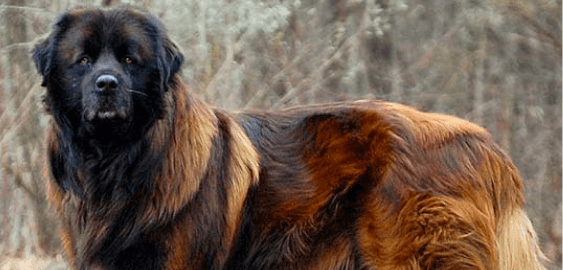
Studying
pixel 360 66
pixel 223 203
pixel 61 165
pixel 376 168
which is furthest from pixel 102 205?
A: pixel 360 66

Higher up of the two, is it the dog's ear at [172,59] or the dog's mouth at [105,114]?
the dog's ear at [172,59]

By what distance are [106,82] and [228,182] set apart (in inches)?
38.4

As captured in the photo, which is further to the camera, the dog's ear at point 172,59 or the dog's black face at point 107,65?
the dog's ear at point 172,59

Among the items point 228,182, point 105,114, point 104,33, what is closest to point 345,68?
point 228,182

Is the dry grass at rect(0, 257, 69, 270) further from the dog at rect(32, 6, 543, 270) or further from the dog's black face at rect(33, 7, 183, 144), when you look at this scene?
the dog's black face at rect(33, 7, 183, 144)

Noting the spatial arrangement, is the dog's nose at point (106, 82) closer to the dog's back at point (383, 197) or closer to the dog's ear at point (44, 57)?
the dog's ear at point (44, 57)

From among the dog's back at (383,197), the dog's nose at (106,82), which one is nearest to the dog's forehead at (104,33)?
the dog's nose at (106,82)

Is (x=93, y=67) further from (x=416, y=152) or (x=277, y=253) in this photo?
(x=416, y=152)

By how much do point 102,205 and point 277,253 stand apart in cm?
110

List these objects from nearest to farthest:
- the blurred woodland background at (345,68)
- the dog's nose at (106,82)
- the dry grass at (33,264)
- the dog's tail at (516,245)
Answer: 1. the dog's nose at (106,82)
2. the dog's tail at (516,245)
3. the dry grass at (33,264)
4. the blurred woodland background at (345,68)

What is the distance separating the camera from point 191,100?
550 centimetres

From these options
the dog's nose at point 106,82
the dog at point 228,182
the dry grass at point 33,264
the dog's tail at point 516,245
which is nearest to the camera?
the dog's nose at point 106,82

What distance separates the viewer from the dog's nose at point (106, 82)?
4980 mm

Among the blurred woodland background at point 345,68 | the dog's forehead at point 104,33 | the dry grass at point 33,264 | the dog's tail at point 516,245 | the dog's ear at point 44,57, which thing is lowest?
the dry grass at point 33,264
